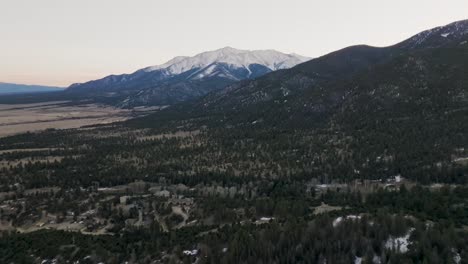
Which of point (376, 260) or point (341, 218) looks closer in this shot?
point (376, 260)

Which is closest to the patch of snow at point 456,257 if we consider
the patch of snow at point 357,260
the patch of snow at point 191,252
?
the patch of snow at point 357,260

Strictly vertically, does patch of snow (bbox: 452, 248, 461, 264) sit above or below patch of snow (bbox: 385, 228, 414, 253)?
below

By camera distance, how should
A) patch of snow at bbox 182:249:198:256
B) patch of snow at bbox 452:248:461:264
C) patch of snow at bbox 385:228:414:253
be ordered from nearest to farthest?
patch of snow at bbox 452:248:461:264 < patch of snow at bbox 385:228:414:253 < patch of snow at bbox 182:249:198:256

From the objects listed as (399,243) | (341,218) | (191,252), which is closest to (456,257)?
(399,243)

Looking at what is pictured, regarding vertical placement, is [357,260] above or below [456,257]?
below

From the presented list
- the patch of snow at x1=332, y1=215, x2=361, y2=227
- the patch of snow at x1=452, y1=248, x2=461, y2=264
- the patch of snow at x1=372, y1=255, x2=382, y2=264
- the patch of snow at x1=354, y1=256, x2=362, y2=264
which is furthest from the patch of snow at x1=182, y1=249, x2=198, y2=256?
the patch of snow at x1=452, y1=248, x2=461, y2=264

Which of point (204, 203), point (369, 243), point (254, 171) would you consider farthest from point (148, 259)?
point (254, 171)

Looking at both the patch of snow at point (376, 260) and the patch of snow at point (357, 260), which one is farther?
the patch of snow at point (357, 260)

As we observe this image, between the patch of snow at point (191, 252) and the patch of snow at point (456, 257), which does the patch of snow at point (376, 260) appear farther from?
the patch of snow at point (191, 252)

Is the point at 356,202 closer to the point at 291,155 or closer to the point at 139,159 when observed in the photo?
the point at 291,155

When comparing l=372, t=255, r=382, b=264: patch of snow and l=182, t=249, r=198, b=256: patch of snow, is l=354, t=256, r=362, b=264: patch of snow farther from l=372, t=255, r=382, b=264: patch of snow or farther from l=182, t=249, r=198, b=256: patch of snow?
l=182, t=249, r=198, b=256: patch of snow

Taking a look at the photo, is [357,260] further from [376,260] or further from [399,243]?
[399,243]
